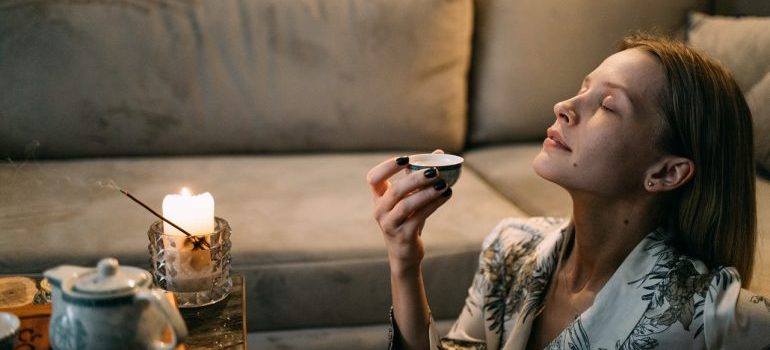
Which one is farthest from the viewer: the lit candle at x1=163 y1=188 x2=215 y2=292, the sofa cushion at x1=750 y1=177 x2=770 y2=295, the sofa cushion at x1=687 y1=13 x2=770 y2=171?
the sofa cushion at x1=687 y1=13 x2=770 y2=171

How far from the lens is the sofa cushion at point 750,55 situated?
213 centimetres

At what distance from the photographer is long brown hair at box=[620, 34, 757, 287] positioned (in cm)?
121

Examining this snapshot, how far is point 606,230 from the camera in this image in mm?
1339

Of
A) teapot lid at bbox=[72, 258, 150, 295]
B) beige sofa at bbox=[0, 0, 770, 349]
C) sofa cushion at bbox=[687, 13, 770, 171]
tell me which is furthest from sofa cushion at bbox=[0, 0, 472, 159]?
teapot lid at bbox=[72, 258, 150, 295]

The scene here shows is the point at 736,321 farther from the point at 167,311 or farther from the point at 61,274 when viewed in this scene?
the point at 61,274

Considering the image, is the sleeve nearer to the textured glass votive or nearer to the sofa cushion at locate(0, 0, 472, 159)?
the textured glass votive

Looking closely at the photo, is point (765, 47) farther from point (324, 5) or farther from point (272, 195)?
point (272, 195)

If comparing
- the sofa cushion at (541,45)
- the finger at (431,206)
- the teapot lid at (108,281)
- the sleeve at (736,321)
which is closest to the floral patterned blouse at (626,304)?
the sleeve at (736,321)

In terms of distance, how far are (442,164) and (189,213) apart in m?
0.40

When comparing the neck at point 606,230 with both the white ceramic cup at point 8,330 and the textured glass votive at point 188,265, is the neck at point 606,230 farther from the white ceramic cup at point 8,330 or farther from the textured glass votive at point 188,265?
the white ceramic cup at point 8,330

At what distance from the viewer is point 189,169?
2188 millimetres

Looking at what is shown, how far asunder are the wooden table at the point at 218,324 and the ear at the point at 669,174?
26.2 inches

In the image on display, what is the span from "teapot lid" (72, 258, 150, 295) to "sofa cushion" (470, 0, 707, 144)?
1.78 meters

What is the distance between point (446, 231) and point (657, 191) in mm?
644
